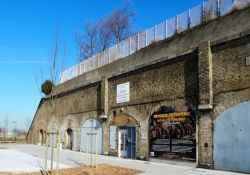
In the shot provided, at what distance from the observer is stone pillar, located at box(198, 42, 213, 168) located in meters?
16.7

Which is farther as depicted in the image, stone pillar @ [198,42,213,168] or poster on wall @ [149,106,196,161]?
poster on wall @ [149,106,196,161]

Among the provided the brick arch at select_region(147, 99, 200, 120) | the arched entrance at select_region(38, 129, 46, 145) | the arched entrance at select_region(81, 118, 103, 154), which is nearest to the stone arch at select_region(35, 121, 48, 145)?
the arched entrance at select_region(38, 129, 46, 145)

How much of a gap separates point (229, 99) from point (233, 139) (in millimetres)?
1787

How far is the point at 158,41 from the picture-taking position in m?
22.8

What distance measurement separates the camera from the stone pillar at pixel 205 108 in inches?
659

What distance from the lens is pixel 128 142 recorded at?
22.9m

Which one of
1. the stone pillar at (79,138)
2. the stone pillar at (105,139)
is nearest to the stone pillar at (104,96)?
the stone pillar at (105,139)

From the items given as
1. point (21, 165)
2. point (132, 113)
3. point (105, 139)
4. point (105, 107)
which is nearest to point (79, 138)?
point (105, 139)

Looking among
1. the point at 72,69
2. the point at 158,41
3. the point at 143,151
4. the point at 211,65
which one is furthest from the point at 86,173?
the point at 72,69

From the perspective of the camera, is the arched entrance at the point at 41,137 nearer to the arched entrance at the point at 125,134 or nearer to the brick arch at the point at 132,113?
the arched entrance at the point at 125,134

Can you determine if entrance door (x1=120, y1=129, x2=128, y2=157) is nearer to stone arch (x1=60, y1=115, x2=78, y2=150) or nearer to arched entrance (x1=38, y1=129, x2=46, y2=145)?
stone arch (x1=60, y1=115, x2=78, y2=150)

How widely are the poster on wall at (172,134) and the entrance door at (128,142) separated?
2.02m

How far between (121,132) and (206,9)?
965 cm

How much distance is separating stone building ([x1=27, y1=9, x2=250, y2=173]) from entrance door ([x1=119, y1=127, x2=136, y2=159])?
6 cm
